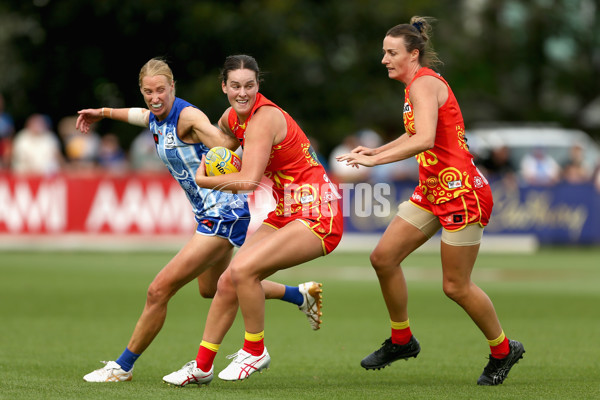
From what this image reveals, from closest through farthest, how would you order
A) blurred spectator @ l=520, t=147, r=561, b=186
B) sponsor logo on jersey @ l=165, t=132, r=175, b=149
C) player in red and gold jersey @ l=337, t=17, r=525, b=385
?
1. player in red and gold jersey @ l=337, t=17, r=525, b=385
2. sponsor logo on jersey @ l=165, t=132, r=175, b=149
3. blurred spectator @ l=520, t=147, r=561, b=186

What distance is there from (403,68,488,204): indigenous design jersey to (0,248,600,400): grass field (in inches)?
55.8

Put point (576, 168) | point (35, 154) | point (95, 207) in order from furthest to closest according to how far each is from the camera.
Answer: point (576, 168)
point (35, 154)
point (95, 207)

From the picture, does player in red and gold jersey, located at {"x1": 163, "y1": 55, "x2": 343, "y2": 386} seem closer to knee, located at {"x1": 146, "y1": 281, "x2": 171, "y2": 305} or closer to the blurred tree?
knee, located at {"x1": 146, "y1": 281, "x2": 171, "y2": 305}

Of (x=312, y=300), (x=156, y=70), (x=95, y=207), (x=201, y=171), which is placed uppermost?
(x=156, y=70)

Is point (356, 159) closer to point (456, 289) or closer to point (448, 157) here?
point (448, 157)

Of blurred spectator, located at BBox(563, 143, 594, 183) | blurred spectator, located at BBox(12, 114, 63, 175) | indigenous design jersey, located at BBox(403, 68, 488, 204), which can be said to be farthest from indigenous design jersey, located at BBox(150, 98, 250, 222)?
blurred spectator, located at BBox(563, 143, 594, 183)

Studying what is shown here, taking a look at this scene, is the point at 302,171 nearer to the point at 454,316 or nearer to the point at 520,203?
the point at 454,316

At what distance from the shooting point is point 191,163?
312 inches

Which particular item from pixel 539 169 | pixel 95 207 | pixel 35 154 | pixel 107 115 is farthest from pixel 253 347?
pixel 539 169

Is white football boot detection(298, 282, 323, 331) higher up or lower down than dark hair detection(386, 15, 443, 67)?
lower down

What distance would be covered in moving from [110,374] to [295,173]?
1.95 meters

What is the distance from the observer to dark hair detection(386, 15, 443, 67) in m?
7.82

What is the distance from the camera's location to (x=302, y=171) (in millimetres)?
7621

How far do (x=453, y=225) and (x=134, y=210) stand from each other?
14314mm
